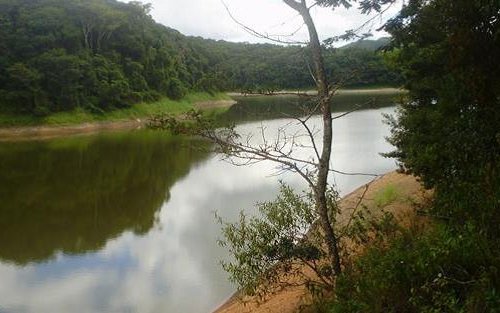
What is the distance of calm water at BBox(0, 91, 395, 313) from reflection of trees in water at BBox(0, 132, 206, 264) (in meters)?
0.06

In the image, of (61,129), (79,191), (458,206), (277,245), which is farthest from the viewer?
(61,129)

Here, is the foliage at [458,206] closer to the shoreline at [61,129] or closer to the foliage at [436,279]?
the foliage at [436,279]

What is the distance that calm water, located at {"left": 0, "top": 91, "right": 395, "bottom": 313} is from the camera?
1231 centimetres

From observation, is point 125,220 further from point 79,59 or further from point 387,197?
point 79,59

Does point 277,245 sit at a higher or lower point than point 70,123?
higher

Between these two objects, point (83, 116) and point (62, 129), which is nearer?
point (62, 129)

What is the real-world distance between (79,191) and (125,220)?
21.3 ft

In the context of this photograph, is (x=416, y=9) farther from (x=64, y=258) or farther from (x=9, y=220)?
(x=9, y=220)

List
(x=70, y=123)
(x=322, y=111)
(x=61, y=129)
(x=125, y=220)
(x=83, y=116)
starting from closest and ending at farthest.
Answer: (x=322, y=111) → (x=125, y=220) → (x=61, y=129) → (x=70, y=123) → (x=83, y=116)

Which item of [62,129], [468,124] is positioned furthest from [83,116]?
[468,124]

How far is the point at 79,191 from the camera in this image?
80.0 feet

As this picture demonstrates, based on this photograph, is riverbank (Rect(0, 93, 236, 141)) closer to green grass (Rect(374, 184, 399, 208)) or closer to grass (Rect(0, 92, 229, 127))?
grass (Rect(0, 92, 229, 127))

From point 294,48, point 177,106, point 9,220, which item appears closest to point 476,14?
point 294,48

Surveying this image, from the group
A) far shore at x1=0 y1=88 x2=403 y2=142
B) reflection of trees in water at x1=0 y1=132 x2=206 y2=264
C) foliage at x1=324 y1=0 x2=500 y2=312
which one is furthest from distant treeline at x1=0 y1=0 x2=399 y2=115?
foliage at x1=324 y1=0 x2=500 y2=312
